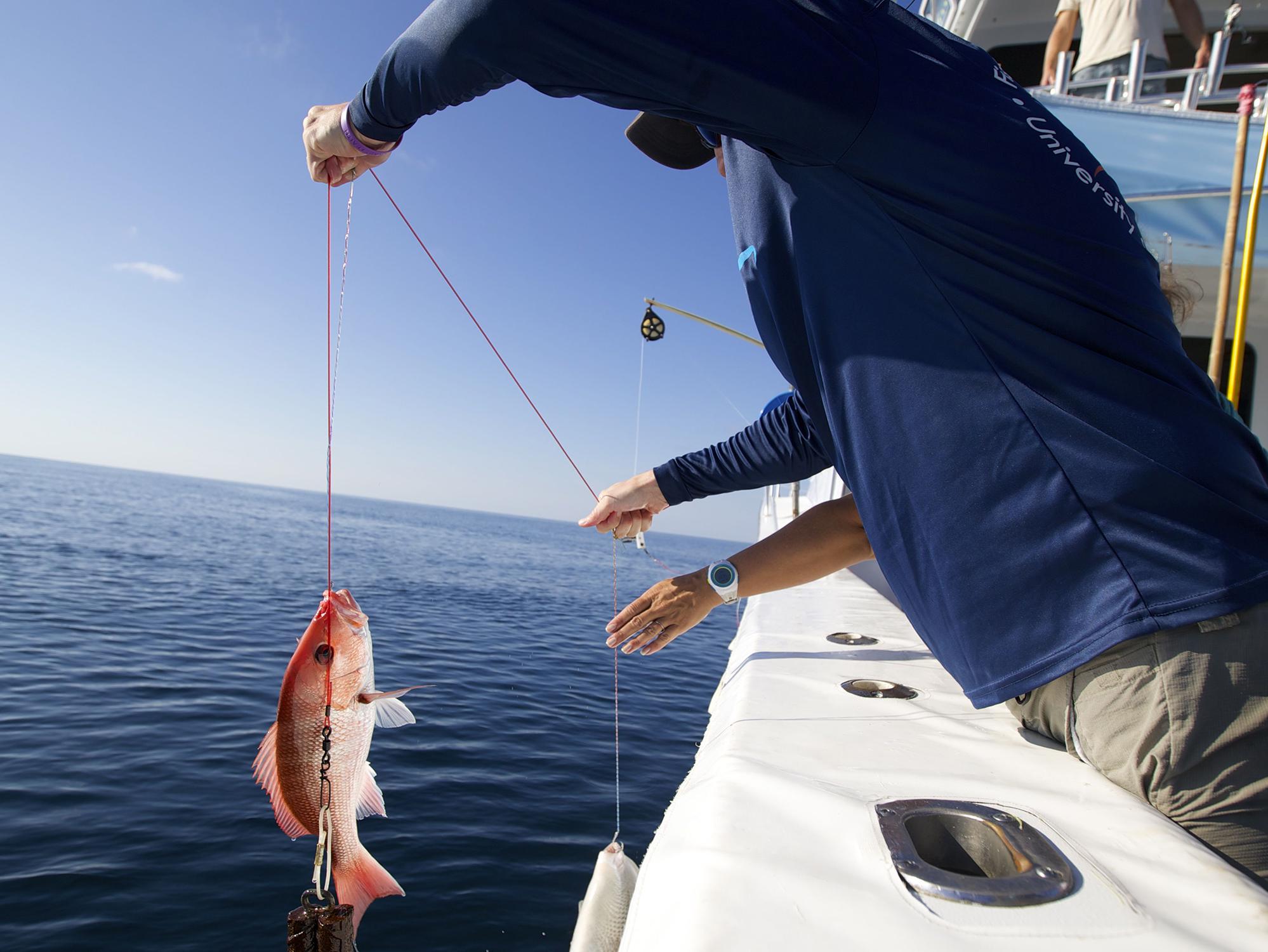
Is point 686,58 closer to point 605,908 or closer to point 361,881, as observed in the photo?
point 361,881

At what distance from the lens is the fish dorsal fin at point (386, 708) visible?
7.34 ft

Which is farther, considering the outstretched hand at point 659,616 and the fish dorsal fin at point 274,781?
the outstretched hand at point 659,616

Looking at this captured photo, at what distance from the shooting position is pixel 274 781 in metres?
2.08

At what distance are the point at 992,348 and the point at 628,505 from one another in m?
1.65

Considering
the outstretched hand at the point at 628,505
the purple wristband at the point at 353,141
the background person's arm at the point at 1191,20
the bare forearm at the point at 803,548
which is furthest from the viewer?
the background person's arm at the point at 1191,20

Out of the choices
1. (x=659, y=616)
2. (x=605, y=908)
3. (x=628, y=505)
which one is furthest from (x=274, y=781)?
(x=628, y=505)

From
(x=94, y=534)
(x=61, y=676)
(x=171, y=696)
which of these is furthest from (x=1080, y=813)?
(x=94, y=534)

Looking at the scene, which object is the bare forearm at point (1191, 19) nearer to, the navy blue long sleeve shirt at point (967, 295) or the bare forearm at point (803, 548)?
the bare forearm at point (803, 548)

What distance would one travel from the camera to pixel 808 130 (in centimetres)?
111

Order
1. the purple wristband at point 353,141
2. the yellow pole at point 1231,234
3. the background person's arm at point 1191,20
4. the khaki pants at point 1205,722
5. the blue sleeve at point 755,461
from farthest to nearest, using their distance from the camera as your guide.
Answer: the background person's arm at point 1191,20, the yellow pole at point 1231,234, the blue sleeve at point 755,461, the purple wristband at point 353,141, the khaki pants at point 1205,722

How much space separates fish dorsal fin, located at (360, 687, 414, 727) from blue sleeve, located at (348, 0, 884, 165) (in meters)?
1.84

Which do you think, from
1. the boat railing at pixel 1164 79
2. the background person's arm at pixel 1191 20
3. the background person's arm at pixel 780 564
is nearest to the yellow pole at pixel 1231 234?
the boat railing at pixel 1164 79

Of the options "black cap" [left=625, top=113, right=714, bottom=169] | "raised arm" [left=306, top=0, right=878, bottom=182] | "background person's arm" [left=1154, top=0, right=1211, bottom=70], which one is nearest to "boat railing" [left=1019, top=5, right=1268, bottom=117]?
"background person's arm" [left=1154, top=0, right=1211, bottom=70]

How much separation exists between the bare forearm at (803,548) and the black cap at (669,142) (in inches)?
50.5
